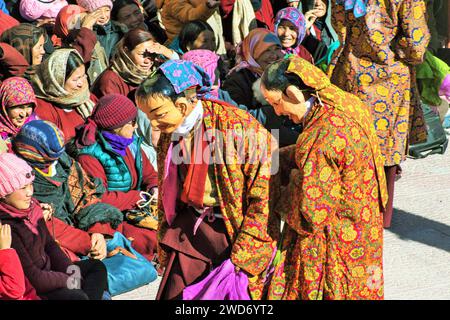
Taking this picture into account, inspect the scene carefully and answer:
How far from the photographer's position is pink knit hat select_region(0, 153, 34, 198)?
217 inches

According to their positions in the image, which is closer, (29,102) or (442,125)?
(29,102)

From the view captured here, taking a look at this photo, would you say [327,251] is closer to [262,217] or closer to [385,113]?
[262,217]

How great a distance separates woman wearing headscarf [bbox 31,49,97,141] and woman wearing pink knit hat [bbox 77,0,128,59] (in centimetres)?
148

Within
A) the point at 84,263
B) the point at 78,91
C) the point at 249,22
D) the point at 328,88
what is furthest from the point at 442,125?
the point at 328,88

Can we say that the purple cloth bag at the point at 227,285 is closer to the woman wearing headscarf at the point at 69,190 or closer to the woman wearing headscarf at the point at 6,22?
the woman wearing headscarf at the point at 69,190

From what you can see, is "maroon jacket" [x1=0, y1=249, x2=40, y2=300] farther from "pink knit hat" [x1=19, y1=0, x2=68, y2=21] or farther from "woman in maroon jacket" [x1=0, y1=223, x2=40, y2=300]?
"pink knit hat" [x1=19, y1=0, x2=68, y2=21]

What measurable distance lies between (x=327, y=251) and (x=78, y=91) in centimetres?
337

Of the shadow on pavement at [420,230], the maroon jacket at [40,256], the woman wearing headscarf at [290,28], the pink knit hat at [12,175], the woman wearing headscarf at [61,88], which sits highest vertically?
the pink knit hat at [12,175]

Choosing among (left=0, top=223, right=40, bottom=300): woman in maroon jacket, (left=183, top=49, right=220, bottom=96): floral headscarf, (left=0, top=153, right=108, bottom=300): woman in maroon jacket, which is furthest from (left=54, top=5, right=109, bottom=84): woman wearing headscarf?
(left=0, top=223, right=40, bottom=300): woman in maroon jacket

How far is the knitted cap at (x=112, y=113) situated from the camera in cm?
721

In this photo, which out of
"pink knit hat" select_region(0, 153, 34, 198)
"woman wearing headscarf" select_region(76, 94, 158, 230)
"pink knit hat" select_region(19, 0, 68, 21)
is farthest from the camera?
"pink knit hat" select_region(19, 0, 68, 21)

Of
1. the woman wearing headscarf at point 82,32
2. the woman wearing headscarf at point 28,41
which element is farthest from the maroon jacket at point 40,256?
the woman wearing headscarf at point 82,32

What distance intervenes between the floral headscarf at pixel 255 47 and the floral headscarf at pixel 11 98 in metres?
2.09

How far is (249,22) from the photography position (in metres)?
9.98
